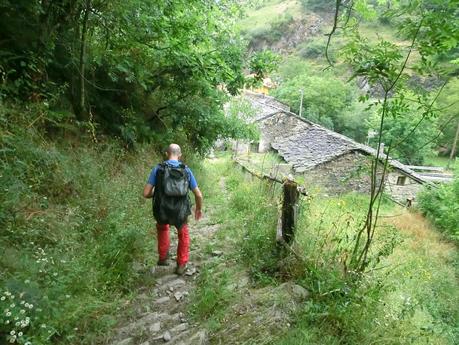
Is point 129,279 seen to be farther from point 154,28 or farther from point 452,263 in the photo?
point 452,263

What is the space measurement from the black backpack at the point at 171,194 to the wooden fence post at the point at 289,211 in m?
1.25

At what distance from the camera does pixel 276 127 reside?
3133 cm

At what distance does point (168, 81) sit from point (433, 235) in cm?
1717

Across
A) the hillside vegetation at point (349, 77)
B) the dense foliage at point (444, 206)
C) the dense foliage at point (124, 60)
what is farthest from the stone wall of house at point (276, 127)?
the dense foliage at point (124, 60)

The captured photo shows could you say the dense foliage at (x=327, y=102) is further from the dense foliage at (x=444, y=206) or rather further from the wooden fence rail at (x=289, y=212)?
the wooden fence rail at (x=289, y=212)

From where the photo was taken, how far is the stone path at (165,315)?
10.6 feet

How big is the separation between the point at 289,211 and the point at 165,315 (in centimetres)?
189

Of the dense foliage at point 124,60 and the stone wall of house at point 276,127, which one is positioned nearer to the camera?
the dense foliage at point 124,60

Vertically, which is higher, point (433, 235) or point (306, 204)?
point (306, 204)

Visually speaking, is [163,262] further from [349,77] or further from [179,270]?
[349,77]

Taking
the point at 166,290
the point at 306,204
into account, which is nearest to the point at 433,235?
the point at 306,204

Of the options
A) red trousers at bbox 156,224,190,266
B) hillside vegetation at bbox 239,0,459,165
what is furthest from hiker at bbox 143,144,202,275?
hillside vegetation at bbox 239,0,459,165

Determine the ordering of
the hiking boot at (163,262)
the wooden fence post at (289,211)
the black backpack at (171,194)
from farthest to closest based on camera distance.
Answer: the hiking boot at (163,262)
the wooden fence post at (289,211)
the black backpack at (171,194)

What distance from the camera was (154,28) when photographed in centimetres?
576
